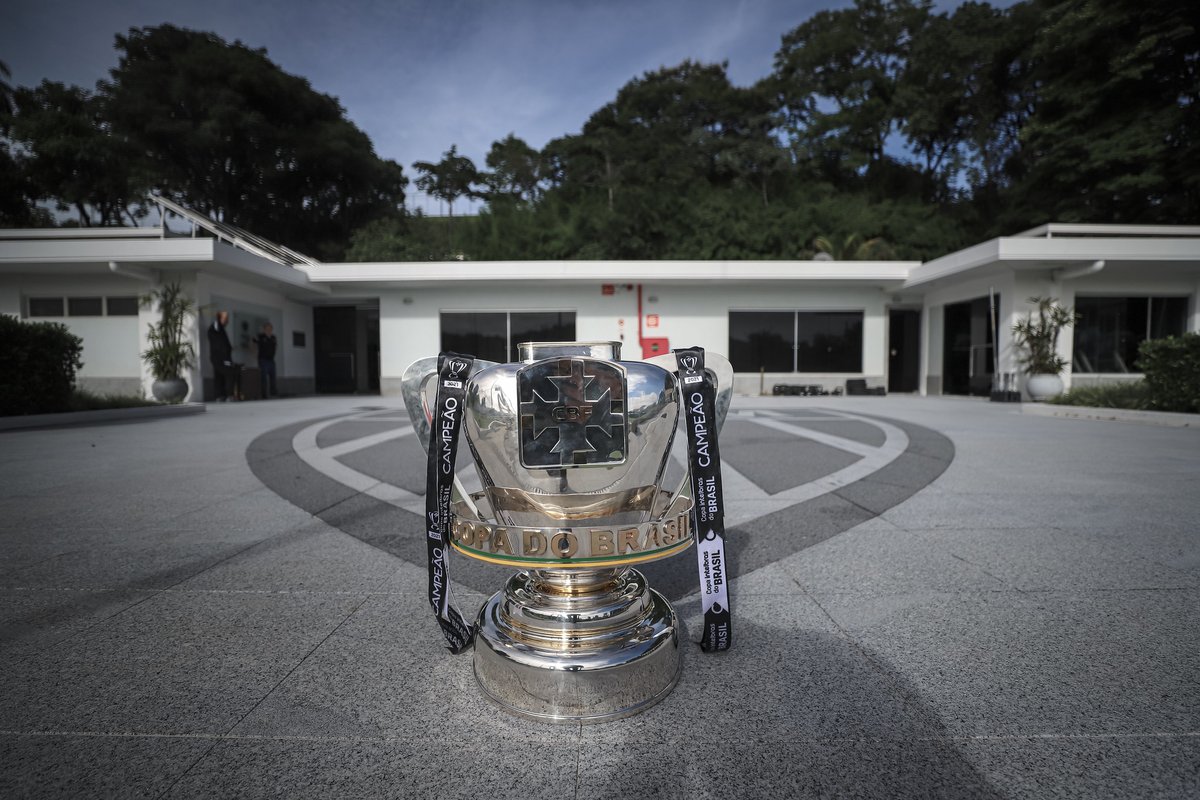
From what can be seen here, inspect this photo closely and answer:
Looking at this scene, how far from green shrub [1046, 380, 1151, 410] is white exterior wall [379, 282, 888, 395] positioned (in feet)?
20.3

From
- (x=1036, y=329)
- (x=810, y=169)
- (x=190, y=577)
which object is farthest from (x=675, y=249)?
(x=190, y=577)

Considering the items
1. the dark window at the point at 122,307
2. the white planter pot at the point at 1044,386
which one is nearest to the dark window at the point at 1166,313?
the white planter pot at the point at 1044,386

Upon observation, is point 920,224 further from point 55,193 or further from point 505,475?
point 55,193

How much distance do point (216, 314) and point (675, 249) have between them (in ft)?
55.1

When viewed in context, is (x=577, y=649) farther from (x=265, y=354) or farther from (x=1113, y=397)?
(x=265, y=354)

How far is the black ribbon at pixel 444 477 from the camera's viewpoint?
56.1 inches

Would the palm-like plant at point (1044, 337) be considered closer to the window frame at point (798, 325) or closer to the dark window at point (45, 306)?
the window frame at point (798, 325)

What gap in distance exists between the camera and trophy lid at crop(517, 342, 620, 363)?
1376 millimetres

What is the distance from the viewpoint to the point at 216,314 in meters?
Answer: 12.9

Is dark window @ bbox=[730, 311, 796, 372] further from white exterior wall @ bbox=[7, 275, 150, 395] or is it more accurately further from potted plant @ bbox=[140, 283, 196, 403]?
white exterior wall @ bbox=[7, 275, 150, 395]

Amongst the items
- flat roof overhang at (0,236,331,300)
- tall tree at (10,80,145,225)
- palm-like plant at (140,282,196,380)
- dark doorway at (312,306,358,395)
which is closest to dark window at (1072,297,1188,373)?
flat roof overhang at (0,236,331,300)

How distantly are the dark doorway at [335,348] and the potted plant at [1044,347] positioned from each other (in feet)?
63.1

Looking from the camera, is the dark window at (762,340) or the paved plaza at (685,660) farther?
the dark window at (762,340)

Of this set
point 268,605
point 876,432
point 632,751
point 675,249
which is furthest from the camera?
point 675,249
